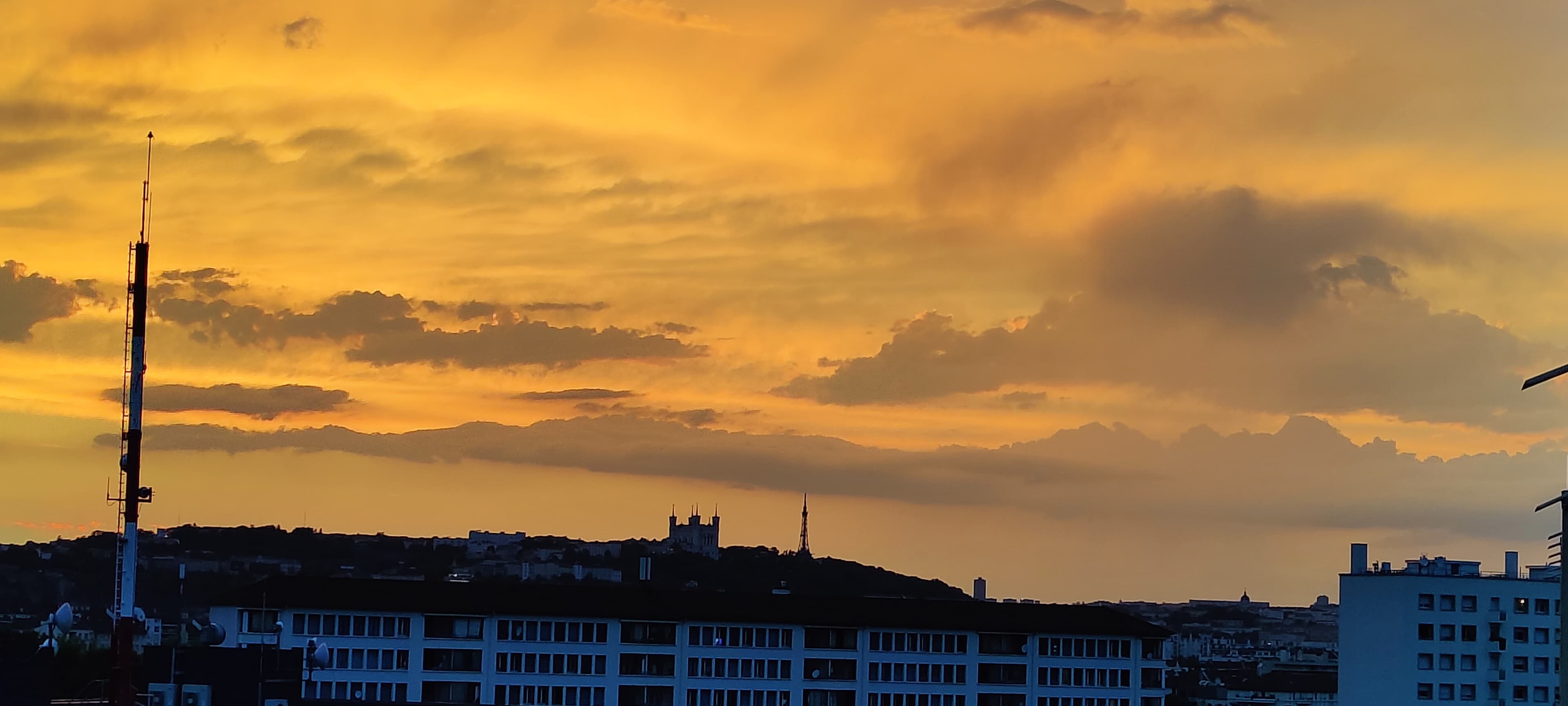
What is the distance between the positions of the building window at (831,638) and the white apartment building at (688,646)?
104 mm

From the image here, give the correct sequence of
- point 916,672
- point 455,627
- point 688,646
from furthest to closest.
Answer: point 916,672 < point 688,646 < point 455,627

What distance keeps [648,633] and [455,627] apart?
15565mm

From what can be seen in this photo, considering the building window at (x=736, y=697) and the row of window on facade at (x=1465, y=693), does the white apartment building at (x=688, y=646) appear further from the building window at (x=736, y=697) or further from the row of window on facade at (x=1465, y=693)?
the row of window on facade at (x=1465, y=693)

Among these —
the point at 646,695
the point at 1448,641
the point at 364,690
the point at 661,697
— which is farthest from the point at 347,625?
the point at 1448,641

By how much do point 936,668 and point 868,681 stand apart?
6.14 meters

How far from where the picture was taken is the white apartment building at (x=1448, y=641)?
15938 centimetres

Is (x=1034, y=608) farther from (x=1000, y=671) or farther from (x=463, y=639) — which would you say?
(x=463, y=639)

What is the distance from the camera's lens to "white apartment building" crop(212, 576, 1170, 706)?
14625 cm

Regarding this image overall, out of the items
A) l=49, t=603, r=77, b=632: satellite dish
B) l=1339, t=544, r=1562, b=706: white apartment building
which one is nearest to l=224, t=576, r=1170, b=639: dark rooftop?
l=1339, t=544, r=1562, b=706: white apartment building

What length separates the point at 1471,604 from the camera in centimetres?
16188

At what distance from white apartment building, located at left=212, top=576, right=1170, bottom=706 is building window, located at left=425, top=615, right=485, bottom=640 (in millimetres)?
122

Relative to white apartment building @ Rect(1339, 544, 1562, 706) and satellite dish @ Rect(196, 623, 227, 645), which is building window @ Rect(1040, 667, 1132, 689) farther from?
satellite dish @ Rect(196, 623, 227, 645)

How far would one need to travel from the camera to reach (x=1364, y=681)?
162m

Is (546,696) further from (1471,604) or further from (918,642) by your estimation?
(1471,604)
